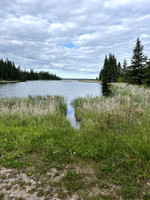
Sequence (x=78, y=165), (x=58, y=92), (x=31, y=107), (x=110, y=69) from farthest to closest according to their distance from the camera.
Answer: (x=110, y=69) → (x=58, y=92) → (x=31, y=107) → (x=78, y=165)

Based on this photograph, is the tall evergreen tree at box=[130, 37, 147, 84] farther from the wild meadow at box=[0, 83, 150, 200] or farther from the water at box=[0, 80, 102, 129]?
the wild meadow at box=[0, 83, 150, 200]

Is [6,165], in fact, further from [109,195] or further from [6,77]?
[6,77]

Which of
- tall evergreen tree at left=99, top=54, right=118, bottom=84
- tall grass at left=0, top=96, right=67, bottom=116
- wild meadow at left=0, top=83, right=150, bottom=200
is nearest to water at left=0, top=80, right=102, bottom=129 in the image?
tall grass at left=0, top=96, right=67, bottom=116

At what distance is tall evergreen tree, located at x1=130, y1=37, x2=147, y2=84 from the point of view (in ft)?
94.8

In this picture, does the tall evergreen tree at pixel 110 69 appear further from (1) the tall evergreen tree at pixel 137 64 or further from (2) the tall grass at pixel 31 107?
(2) the tall grass at pixel 31 107

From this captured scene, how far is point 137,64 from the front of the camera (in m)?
29.1

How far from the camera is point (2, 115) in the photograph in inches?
323

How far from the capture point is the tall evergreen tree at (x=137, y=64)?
94.8ft

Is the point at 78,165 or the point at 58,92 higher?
the point at 58,92

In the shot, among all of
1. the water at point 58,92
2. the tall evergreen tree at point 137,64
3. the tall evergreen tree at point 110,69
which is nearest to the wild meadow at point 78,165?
the water at point 58,92

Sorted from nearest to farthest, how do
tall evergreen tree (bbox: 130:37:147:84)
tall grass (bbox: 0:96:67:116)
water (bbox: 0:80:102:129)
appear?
tall grass (bbox: 0:96:67:116)
water (bbox: 0:80:102:129)
tall evergreen tree (bbox: 130:37:147:84)

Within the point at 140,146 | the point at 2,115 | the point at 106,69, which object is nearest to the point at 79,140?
the point at 140,146

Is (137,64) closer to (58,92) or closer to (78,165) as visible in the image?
(58,92)

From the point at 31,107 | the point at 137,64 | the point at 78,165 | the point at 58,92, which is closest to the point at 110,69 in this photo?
the point at 137,64
